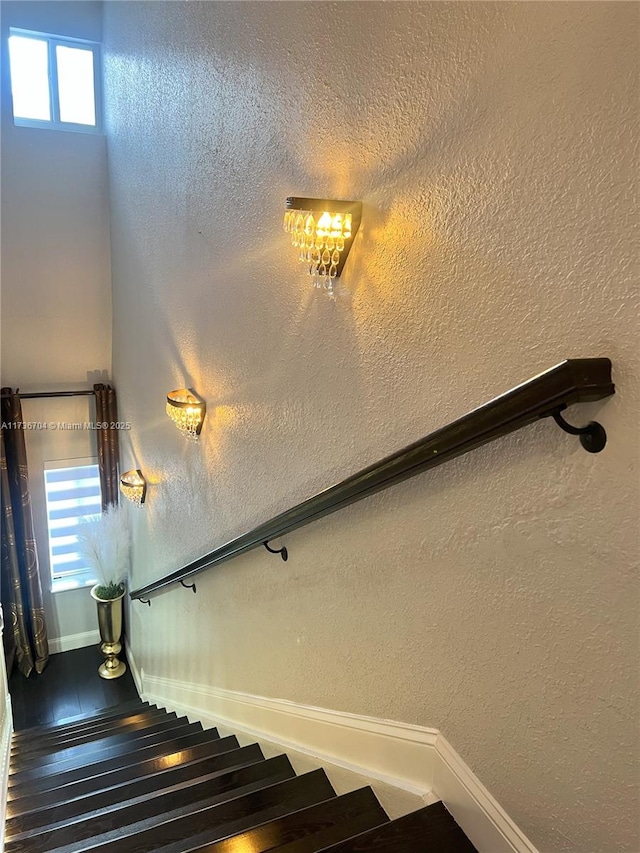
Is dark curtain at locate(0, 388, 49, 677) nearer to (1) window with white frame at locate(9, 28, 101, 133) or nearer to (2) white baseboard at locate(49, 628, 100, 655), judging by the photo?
(2) white baseboard at locate(49, 628, 100, 655)

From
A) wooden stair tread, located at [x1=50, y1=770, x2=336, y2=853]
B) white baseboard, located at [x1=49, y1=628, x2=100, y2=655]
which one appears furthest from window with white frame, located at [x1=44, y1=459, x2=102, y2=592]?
wooden stair tread, located at [x1=50, y1=770, x2=336, y2=853]

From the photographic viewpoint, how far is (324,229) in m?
1.41

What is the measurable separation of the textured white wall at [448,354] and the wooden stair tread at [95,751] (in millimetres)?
991

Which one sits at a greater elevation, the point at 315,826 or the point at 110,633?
the point at 315,826

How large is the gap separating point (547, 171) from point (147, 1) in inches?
120

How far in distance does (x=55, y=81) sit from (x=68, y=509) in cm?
338

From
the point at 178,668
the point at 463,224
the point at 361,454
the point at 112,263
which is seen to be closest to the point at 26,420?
the point at 112,263

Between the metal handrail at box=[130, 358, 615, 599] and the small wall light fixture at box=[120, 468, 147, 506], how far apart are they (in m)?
2.93

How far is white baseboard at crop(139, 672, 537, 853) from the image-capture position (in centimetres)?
123

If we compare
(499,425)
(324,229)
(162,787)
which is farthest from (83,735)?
(499,425)

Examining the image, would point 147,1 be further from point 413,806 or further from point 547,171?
point 413,806

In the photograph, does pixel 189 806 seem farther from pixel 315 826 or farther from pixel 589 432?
pixel 589 432

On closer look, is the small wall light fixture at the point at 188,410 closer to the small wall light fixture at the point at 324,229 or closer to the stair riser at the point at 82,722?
the small wall light fixture at the point at 324,229

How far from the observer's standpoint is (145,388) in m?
4.08
